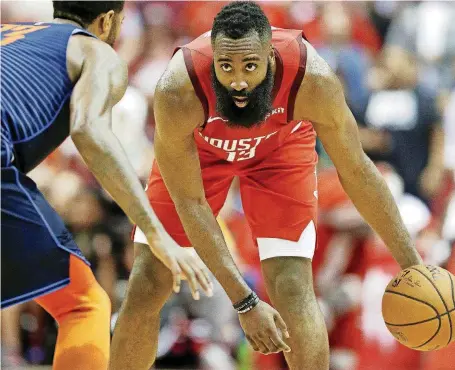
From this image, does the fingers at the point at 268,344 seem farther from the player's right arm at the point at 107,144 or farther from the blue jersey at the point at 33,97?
the blue jersey at the point at 33,97

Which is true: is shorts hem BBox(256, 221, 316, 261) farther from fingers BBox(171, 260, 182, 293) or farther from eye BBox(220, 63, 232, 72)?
fingers BBox(171, 260, 182, 293)

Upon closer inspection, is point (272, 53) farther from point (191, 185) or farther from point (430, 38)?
point (430, 38)

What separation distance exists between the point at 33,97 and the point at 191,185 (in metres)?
1.14

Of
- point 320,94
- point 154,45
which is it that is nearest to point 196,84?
point 320,94

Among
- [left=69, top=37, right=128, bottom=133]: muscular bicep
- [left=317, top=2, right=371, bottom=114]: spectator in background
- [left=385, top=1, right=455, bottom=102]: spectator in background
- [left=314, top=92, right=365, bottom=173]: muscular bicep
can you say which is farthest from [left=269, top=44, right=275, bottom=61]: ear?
[left=385, top=1, right=455, bottom=102]: spectator in background

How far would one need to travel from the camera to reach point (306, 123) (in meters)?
5.45

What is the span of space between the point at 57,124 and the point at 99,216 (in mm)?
3987

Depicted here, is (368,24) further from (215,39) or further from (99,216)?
(215,39)

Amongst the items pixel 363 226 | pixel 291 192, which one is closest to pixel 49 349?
pixel 363 226

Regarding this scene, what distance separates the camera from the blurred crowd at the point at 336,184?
303 inches

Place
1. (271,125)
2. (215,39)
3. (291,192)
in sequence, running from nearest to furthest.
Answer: (215,39) → (271,125) → (291,192)

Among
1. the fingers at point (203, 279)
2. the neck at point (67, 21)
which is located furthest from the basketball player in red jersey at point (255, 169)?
the fingers at point (203, 279)

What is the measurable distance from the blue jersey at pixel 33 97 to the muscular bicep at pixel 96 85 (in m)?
0.10

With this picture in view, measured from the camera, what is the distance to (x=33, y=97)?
13.5ft
